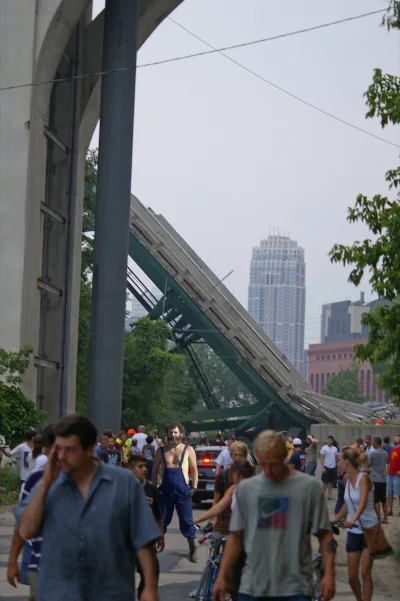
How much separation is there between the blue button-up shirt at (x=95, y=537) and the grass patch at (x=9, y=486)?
64.1 ft

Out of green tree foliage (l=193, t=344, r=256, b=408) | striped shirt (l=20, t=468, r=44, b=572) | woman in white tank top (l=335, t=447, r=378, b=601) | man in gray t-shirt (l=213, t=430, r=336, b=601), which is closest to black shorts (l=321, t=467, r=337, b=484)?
woman in white tank top (l=335, t=447, r=378, b=601)

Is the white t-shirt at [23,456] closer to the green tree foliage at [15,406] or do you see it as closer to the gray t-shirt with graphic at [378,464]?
the green tree foliage at [15,406]

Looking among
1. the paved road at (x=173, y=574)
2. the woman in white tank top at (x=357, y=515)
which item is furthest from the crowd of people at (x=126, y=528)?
the paved road at (x=173, y=574)

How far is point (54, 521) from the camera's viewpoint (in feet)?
17.3

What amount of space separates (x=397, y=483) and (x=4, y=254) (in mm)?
12512

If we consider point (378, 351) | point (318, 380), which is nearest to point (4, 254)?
point (378, 351)

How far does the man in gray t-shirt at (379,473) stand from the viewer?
22.4 meters

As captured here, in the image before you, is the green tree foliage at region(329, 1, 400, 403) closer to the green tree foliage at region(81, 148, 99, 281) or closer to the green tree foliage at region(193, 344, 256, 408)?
the green tree foliage at region(81, 148, 99, 281)

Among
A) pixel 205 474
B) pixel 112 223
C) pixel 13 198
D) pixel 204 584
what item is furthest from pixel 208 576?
pixel 13 198

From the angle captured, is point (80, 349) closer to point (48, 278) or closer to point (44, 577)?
point (48, 278)

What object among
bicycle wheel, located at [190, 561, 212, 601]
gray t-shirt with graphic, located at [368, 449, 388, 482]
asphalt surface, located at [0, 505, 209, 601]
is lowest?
asphalt surface, located at [0, 505, 209, 601]

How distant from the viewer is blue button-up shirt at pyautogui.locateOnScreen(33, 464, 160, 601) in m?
5.19

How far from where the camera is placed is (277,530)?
20.8ft

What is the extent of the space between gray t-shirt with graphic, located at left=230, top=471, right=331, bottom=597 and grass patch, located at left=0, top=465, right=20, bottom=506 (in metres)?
18.6
